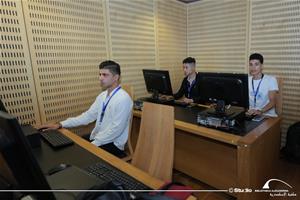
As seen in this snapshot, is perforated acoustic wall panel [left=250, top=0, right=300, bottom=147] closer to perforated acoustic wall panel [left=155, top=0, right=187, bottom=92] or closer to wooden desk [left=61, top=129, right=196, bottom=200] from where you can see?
perforated acoustic wall panel [left=155, top=0, right=187, bottom=92]

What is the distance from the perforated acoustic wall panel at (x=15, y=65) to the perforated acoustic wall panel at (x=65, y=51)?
0.08 metres

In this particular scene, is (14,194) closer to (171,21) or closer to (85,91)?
(85,91)

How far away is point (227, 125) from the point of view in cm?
182

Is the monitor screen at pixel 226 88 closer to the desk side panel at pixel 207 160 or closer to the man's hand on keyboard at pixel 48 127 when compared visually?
the desk side panel at pixel 207 160

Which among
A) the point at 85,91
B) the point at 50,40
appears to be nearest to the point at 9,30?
the point at 50,40

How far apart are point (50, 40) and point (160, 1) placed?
2086 mm

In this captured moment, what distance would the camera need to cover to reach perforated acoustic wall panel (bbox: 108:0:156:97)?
2984 millimetres

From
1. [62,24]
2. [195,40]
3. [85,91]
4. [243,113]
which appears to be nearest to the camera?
[243,113]

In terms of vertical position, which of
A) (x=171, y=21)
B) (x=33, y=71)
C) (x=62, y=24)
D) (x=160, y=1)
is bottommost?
(x=33, y=71)

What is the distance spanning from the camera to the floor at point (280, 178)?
213cm

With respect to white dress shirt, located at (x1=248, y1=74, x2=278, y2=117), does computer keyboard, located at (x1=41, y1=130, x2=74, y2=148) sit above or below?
below

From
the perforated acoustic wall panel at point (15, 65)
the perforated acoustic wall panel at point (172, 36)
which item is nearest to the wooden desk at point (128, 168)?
the perforated acoustic wall panel at point (15, 65)

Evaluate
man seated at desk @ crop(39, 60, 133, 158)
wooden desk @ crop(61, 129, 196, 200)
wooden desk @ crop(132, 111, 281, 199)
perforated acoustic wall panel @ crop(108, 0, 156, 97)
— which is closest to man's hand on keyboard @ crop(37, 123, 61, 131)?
man seated at desk @ crop(39, 60, 133, 158)

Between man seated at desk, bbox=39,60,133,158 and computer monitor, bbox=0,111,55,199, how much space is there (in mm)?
1248
